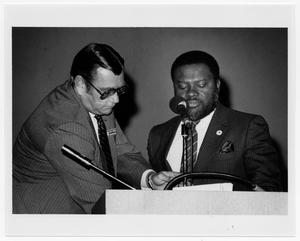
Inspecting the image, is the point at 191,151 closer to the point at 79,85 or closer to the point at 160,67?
the point at 160,67

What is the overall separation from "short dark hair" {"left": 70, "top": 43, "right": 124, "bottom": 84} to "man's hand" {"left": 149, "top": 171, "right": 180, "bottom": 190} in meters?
0.45

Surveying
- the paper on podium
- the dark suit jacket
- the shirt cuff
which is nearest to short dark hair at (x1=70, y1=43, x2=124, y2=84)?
the dark suit jacket

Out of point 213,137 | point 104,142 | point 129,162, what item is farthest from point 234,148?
point 104,142

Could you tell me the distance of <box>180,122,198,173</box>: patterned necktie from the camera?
2.00 m

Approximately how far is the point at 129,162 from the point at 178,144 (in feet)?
0.71

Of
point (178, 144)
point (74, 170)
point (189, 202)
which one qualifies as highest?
point (178, 144)

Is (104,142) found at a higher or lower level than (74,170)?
higher

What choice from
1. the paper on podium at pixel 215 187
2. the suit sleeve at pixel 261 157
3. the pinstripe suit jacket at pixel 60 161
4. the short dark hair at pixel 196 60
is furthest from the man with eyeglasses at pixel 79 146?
the suit sleeve at pixel 261 157

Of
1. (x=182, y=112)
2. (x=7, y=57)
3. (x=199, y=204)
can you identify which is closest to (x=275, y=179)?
(x=199, y=204)

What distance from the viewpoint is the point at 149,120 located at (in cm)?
202

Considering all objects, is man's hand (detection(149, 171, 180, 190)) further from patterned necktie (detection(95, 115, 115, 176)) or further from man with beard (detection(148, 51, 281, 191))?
patterned necktie (detection(95, 115, 115, 176))

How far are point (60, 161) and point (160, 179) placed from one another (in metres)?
0.41

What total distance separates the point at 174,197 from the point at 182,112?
0.35 metres

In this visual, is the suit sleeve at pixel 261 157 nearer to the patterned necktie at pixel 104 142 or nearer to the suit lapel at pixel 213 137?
the suit lapel at pixel 213 137
